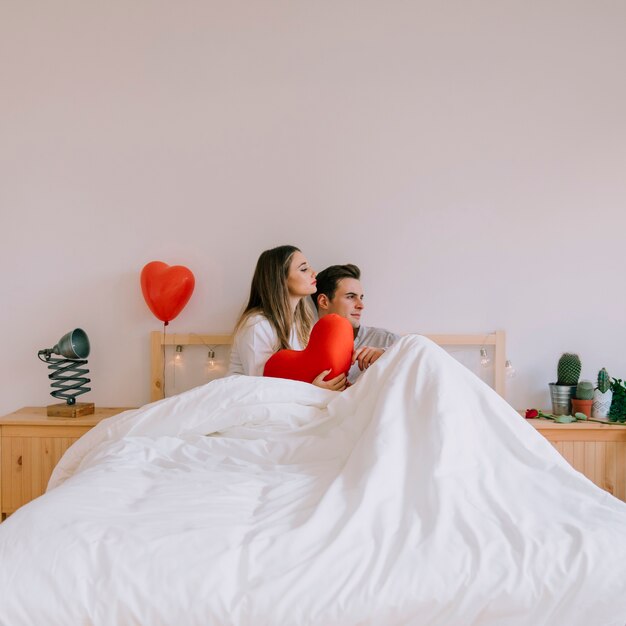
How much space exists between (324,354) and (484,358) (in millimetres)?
936

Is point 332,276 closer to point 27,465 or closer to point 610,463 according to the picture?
point 610,463

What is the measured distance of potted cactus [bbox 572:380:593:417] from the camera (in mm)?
2668

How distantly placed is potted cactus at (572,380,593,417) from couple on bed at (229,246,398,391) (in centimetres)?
77

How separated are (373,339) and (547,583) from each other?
70.3 inches

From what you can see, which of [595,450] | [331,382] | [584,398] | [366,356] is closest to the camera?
[331,382]

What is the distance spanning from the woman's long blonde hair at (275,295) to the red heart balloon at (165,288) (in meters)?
0.28

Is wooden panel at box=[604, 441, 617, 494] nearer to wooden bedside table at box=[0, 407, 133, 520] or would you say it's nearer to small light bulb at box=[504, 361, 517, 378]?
small light bulb at box=[504, 361, 517, 378]

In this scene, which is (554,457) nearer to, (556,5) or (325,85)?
(325,85)

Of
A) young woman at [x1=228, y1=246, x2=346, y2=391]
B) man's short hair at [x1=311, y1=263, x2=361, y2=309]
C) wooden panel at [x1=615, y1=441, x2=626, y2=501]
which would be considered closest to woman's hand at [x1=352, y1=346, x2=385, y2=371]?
young woman at [x1=228, y1=246, x2=346, y2=391]

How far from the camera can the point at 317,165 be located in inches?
114

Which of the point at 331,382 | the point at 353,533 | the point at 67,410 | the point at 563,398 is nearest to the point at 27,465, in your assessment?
the point at 67,410

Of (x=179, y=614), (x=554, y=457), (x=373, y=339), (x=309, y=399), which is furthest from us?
(x=373, y=339)

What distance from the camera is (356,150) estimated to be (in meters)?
2.89

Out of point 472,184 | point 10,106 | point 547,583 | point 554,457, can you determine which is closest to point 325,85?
point 472,184
